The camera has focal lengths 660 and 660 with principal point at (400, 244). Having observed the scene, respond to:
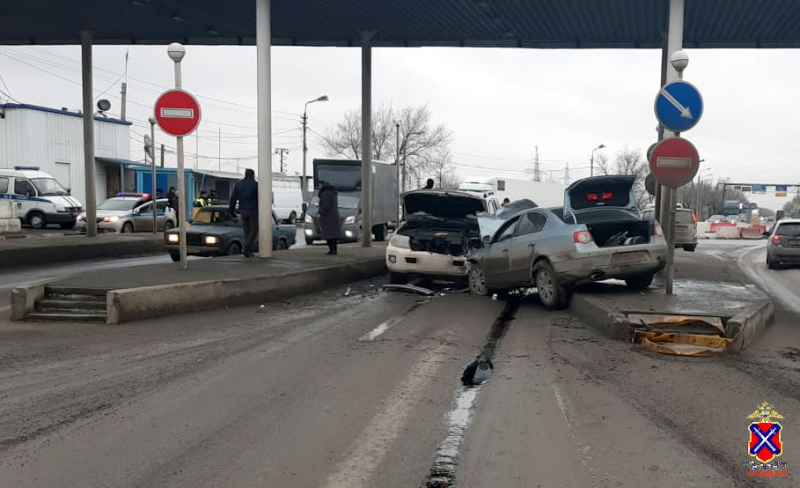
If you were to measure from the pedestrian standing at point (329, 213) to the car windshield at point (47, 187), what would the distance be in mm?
18694

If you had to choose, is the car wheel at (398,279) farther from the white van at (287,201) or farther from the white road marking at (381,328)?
the white van at (287,201)

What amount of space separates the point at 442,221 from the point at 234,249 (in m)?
5.07

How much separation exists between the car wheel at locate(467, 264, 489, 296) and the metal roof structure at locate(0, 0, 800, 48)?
6.21 metres

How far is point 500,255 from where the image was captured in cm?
1136

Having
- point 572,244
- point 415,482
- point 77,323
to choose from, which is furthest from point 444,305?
point 415,482

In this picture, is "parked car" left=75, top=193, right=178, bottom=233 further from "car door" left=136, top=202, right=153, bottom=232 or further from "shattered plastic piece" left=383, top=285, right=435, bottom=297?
"shattered plastic piece" left=383, top=285, right=435, bottom=297

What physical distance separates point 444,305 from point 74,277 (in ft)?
18.6

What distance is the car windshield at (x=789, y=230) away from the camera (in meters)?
19.6

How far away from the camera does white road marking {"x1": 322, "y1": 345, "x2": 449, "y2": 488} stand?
3891mm

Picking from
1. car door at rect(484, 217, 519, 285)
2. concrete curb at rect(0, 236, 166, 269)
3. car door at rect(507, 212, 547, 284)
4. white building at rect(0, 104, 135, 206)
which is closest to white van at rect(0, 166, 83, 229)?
white building at rect(0, 104, 135, 206)

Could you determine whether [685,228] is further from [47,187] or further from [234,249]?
[47,187]

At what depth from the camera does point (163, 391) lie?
5625 mm

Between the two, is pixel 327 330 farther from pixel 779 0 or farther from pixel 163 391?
pixel 779 0

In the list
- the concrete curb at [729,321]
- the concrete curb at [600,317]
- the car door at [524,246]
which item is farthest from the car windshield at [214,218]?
the concrete curb at [729,321]
